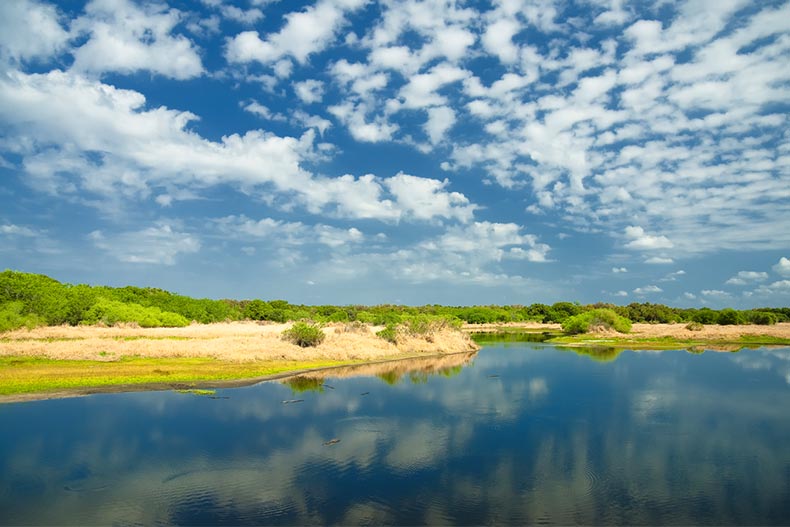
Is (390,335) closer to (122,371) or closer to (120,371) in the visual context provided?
(122,371)

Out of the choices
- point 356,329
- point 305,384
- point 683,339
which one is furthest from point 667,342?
point 305,384

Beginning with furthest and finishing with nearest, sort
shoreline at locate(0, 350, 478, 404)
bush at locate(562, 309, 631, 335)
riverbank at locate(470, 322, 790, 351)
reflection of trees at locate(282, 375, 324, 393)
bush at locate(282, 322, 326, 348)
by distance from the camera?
bush at locate(562, 309, 631, 335) → riverbank at locate(470, 322, 790, 351) → bush at locate(282, 322, 326, 348) → reflection of trees at locate(282, 375, 324, 393) → shoreline at locate(0, 350, 478, 404)

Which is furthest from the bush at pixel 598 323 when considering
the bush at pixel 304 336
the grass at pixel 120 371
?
the grass at pixel 120 371

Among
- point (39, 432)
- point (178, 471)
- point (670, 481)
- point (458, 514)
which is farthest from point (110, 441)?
point (670, 481)

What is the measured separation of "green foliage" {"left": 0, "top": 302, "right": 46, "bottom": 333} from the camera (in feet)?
228

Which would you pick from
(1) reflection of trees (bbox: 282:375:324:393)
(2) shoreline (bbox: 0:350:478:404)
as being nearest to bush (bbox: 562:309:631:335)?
(2) shoreline (bbox: 0:350:478:404)

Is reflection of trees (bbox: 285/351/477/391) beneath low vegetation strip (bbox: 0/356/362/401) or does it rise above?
beneath

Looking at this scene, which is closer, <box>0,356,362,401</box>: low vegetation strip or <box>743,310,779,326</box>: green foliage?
<box>0,356,362,401</box>: low vegetation strip

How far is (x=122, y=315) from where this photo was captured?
9056cm

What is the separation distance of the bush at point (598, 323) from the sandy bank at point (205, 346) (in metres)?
40.2

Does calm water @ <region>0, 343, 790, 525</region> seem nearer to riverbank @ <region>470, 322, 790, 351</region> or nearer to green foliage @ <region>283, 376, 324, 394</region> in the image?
green foliage @ <region>283, 376, 324, 394</region>

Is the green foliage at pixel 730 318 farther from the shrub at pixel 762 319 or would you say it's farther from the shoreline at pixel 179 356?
the shoreline at pixel 179 356

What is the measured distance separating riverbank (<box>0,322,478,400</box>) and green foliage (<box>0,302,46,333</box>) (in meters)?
1.73

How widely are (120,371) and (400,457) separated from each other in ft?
102
